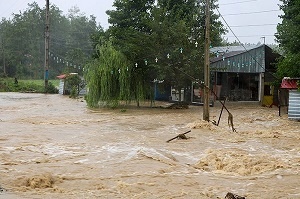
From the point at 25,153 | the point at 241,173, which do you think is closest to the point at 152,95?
the point at 25,153

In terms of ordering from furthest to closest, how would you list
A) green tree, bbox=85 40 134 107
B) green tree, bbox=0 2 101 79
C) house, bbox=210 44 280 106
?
green tree, bbox=0 2 101 79, house, bbox=210 44 280 106, green tree, bbox=85 40 134 107

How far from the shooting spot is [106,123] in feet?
58.0

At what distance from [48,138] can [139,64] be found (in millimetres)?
12822

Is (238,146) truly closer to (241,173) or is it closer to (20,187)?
(241,173)

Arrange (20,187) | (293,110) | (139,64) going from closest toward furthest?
(20,187) < (293,110) < (139,64)

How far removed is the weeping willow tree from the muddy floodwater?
646 cm

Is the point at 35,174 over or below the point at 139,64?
below

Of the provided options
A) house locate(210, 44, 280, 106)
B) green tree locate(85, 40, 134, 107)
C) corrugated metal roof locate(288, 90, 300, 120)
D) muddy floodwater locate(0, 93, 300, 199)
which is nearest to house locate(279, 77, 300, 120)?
corrugated metal roof locate(288, 90, 300, 120)

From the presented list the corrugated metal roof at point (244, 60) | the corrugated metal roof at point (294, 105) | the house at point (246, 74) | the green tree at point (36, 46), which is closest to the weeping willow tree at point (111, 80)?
the house at point (246, 74)

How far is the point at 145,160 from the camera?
10.1m

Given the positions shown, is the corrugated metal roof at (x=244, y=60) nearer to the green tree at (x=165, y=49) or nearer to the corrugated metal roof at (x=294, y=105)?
the green tree at (x=165, y=49)

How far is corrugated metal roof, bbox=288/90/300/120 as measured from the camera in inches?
745

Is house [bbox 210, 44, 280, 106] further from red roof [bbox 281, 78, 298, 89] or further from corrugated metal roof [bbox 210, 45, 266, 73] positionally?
red roof [bbox 281, 78, 298, 89]

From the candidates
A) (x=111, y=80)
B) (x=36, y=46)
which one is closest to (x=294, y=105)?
(x=111, y=80)
